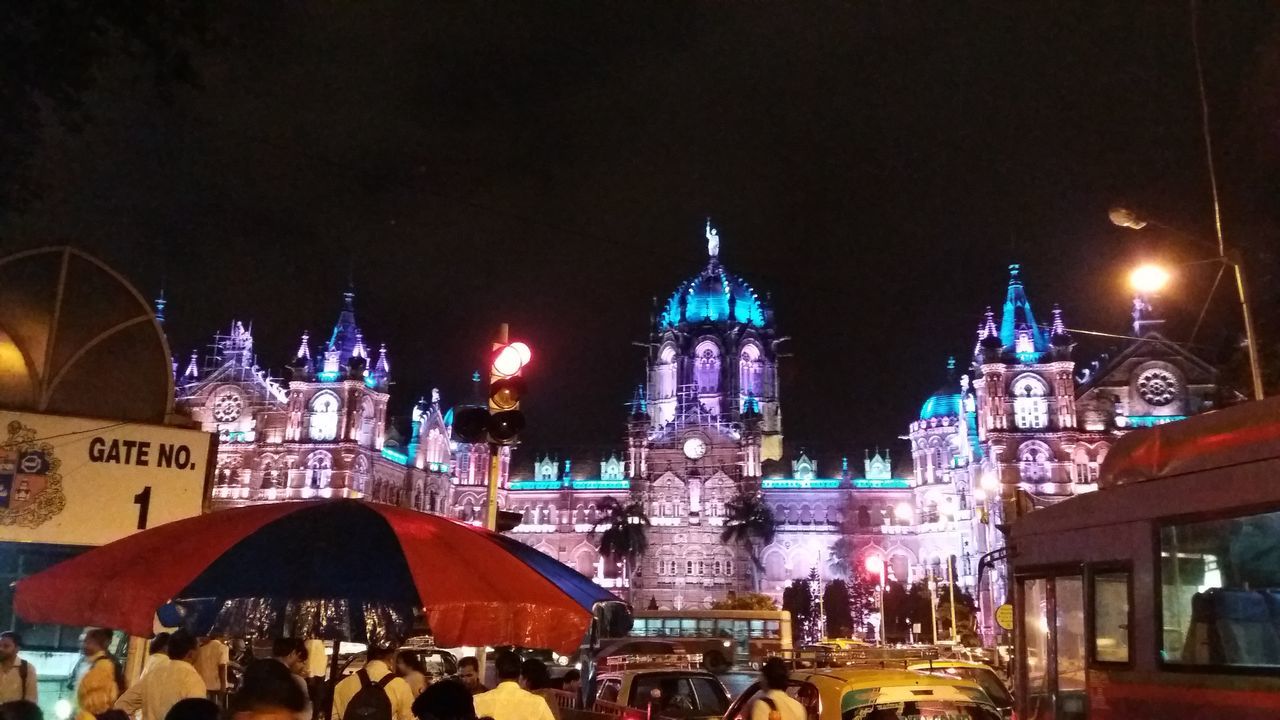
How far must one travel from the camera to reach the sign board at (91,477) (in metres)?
13.9

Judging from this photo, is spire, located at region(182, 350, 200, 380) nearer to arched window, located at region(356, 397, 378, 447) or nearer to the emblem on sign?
arched window, located at region(356, 397, 378, 447)

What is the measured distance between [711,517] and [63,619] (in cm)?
7350

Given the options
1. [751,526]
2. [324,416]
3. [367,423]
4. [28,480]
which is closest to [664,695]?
[28,480]

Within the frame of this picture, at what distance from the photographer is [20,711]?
5543mm

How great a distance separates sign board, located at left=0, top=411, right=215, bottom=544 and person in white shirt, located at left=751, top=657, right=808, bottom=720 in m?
10.9

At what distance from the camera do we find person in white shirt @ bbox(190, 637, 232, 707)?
11797 mm

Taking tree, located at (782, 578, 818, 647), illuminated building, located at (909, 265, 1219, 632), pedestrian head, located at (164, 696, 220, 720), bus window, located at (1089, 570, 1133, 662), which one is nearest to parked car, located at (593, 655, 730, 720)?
bus window, located at (1089, 570, 1133, 662)

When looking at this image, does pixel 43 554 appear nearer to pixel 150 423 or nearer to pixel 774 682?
pixel 150 423

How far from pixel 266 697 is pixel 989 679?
1402cm

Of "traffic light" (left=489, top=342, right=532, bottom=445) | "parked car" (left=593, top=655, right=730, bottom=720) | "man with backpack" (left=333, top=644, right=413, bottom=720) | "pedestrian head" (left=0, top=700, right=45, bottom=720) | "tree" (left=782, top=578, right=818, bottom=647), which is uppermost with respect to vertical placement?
"traffic light" (left=489, top=342, right=532, bottom=445)

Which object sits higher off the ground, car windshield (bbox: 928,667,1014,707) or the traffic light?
the traffic light

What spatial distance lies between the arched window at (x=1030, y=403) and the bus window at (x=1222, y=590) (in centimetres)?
6068

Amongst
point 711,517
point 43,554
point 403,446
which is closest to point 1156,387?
point 711,517

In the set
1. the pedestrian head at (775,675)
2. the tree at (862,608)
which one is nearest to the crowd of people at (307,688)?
the pedestrian head at (775,675)
